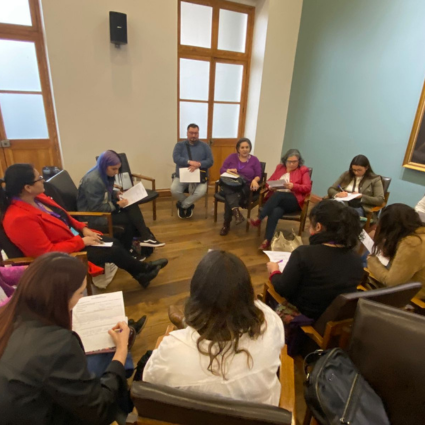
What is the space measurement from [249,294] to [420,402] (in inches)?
27.8

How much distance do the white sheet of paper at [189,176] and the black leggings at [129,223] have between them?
95 cm

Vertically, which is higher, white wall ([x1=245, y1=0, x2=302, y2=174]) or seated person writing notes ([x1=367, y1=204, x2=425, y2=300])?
white wall ([x1=245, y1=0, x2=302, y2=174])

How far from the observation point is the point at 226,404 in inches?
28.0

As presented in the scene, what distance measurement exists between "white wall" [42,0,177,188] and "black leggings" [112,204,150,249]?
1577 mm

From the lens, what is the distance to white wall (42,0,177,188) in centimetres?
342

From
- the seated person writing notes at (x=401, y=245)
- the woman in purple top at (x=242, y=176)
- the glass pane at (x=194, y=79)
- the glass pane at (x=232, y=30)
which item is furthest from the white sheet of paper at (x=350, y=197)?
the glass pane at (x=232, y=30)

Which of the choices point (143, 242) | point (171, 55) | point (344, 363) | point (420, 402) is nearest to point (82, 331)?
point (344, 363)

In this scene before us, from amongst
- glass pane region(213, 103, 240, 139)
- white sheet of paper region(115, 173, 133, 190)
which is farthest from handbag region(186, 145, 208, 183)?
glass pane region(213, 103, 240, 139)

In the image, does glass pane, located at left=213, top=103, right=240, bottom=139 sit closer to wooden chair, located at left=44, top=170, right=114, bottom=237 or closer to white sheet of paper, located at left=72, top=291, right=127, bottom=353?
wooden chair, located at left=44, top=170, right=114, bottom=237

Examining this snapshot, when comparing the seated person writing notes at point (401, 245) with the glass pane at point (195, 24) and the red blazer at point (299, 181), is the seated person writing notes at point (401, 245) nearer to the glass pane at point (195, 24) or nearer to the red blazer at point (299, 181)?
the red blazer at point (299, 181)

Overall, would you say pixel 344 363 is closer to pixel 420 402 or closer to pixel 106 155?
pixel 420 402

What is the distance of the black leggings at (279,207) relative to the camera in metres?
3.11

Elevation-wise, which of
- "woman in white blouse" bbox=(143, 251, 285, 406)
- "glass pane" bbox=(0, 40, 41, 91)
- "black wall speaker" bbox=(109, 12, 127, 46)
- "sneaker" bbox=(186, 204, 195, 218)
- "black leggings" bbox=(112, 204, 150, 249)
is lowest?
"sneaker" bbox=(186, 204, 195, 218)

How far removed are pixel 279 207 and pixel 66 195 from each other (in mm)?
2129
